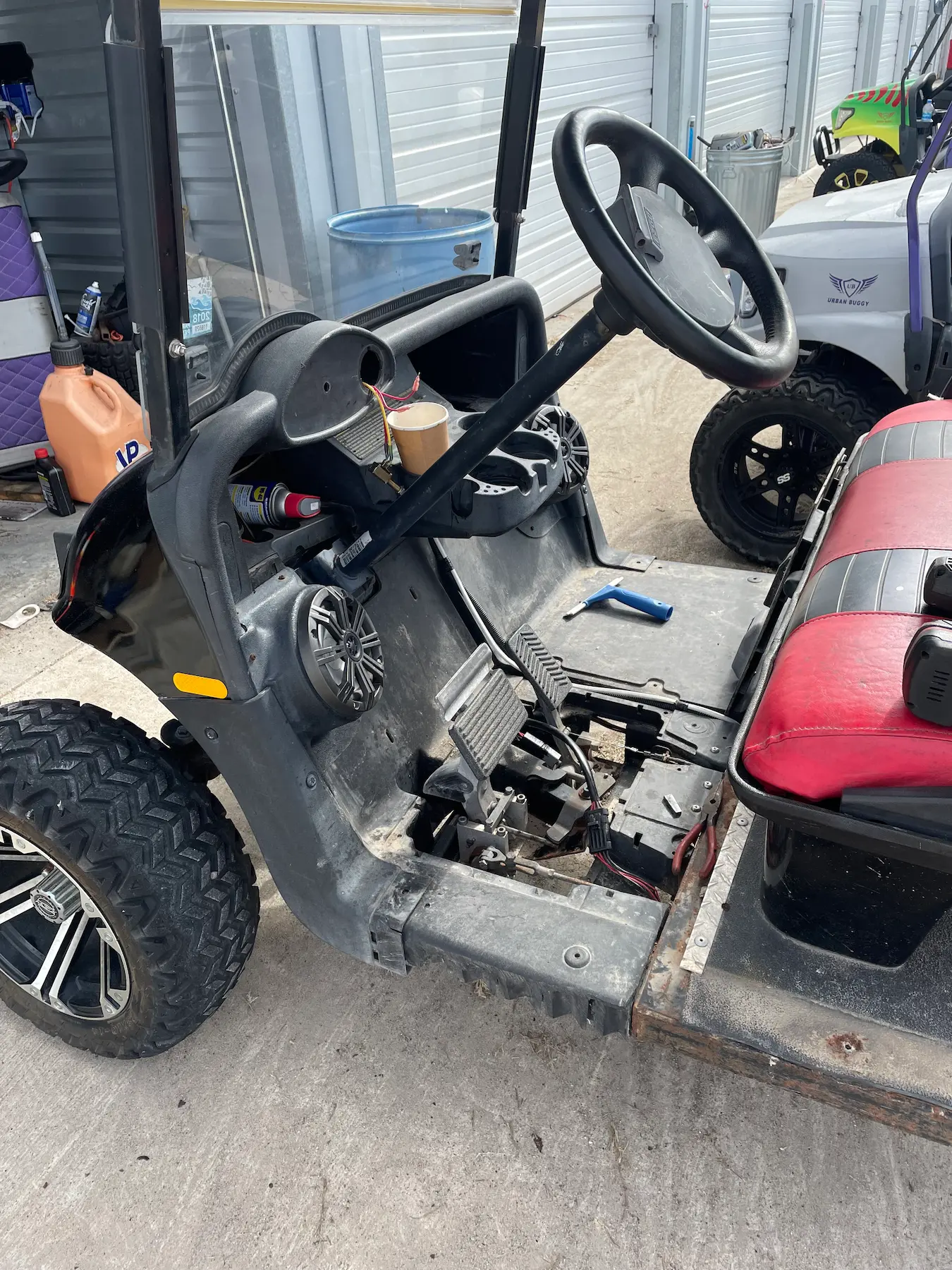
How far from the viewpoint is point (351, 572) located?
200 centimetres

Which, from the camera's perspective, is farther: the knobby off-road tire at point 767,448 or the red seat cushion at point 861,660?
the knobby off-road tire at point 767,448

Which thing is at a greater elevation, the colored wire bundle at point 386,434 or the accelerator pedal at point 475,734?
the colored wire bundle at point 386,434

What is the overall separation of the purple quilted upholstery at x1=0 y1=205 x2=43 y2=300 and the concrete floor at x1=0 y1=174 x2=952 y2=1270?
12.2 feet

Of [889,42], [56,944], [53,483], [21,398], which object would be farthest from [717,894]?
[889,42]

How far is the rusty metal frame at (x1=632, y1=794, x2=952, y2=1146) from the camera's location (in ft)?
4.55

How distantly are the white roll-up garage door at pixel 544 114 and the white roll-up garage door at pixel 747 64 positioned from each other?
6.39 ft

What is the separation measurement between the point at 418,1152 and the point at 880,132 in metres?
9.62

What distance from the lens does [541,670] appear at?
237 centimetres

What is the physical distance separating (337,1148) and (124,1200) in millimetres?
407

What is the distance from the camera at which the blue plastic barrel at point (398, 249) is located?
222 centimetres

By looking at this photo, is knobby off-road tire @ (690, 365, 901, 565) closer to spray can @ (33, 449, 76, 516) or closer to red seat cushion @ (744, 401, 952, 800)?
red seat cushion @ (744, 401, 952, 800)

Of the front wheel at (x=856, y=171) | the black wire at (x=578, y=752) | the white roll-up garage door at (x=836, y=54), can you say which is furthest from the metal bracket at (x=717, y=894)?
the white roll-up garage door at (x=836, y=54)

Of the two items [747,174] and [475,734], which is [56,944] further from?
[747,174]

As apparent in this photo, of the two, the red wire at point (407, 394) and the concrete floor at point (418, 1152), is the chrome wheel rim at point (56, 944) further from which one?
the red wire at point (407, 394)
